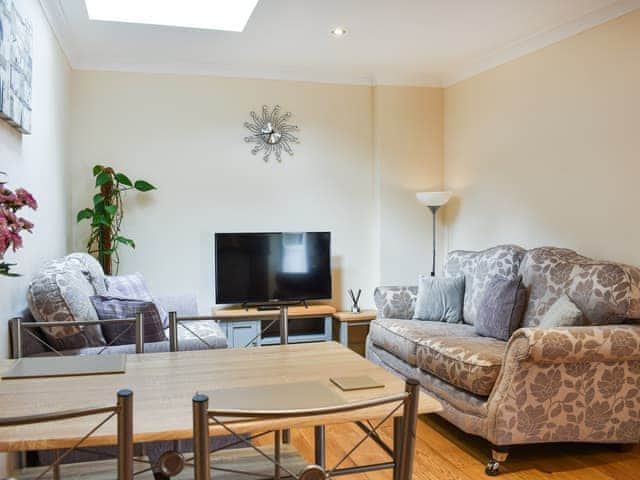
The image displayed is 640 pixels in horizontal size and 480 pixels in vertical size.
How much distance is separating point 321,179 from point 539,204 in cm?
202

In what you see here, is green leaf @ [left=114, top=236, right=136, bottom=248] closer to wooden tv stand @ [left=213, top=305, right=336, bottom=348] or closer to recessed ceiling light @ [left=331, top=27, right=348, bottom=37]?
wooden tv stand @ [left=213, top=305, right=336, bottom=348]

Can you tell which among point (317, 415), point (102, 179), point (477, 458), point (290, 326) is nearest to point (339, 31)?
point (102, 179)

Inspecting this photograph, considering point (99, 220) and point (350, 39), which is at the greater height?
point (350, 39)

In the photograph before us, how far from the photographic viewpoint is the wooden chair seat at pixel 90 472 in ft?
5.38

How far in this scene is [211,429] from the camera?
138cm

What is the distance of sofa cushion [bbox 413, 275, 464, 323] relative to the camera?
452 centimetres

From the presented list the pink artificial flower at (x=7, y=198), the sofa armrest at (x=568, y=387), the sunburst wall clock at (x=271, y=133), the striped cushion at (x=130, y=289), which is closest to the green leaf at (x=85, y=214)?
the striped cushion at (x=130, y=289)

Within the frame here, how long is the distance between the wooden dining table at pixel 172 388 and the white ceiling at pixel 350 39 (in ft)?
8.31

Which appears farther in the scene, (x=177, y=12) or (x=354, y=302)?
(x=354, y=302)

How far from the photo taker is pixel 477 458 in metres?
3.27

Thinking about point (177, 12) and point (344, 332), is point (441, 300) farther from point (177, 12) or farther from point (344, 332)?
point (177, 12)

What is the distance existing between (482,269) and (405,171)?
163 cm

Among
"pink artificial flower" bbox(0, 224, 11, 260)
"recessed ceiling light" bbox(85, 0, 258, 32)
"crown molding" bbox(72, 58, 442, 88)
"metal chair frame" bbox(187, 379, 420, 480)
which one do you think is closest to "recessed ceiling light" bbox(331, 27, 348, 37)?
"recessed ceiling light" bbox(85, 0, 258, 32)

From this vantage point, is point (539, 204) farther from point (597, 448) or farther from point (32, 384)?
point (32, 384)
